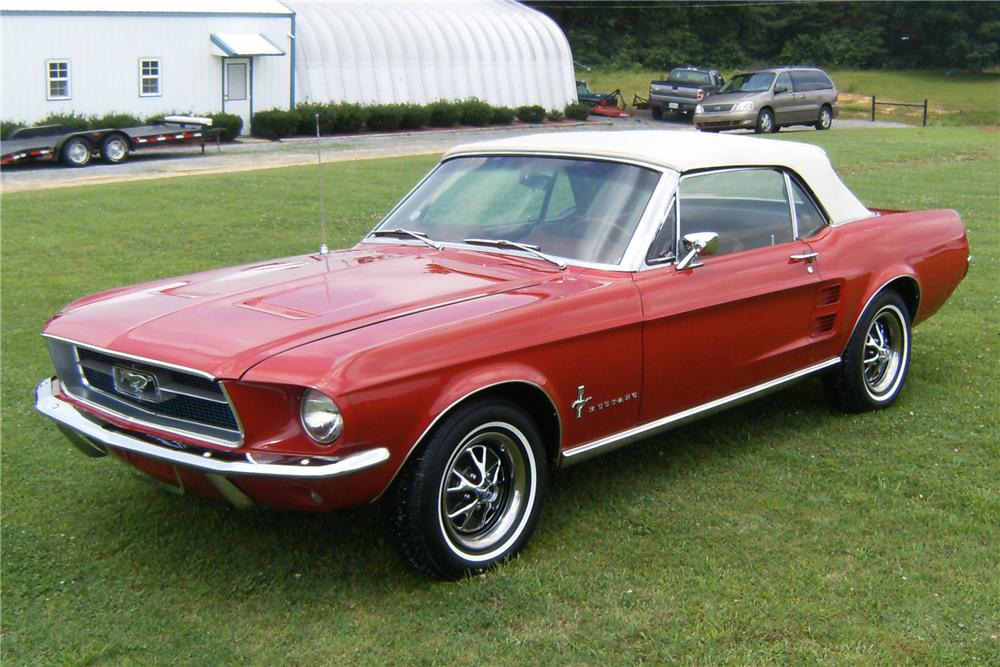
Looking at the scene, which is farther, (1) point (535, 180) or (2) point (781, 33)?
(2) point (781, 33)

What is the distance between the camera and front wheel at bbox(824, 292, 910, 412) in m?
6.14

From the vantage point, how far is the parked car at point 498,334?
394 cm

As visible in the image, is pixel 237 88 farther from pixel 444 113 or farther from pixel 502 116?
pixel 502 116

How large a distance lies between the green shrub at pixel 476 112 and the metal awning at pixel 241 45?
6.76 metres

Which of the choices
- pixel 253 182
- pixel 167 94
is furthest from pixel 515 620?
pixel 167 94

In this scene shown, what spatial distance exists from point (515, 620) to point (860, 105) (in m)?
49.1

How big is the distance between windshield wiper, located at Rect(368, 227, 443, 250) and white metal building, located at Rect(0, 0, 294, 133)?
23.8 metres

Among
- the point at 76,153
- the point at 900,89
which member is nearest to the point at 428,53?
the point at 76,153

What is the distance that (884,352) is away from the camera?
6.48m

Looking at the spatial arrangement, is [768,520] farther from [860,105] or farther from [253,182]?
[860,105]

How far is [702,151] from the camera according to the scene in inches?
220

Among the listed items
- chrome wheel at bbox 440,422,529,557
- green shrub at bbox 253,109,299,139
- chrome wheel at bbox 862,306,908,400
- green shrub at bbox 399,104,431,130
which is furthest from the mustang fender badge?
green shrub at bbox 399,104,431,130

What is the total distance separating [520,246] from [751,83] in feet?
86.7

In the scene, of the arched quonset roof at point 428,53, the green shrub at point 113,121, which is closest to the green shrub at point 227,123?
the green shrub at point 113,121
